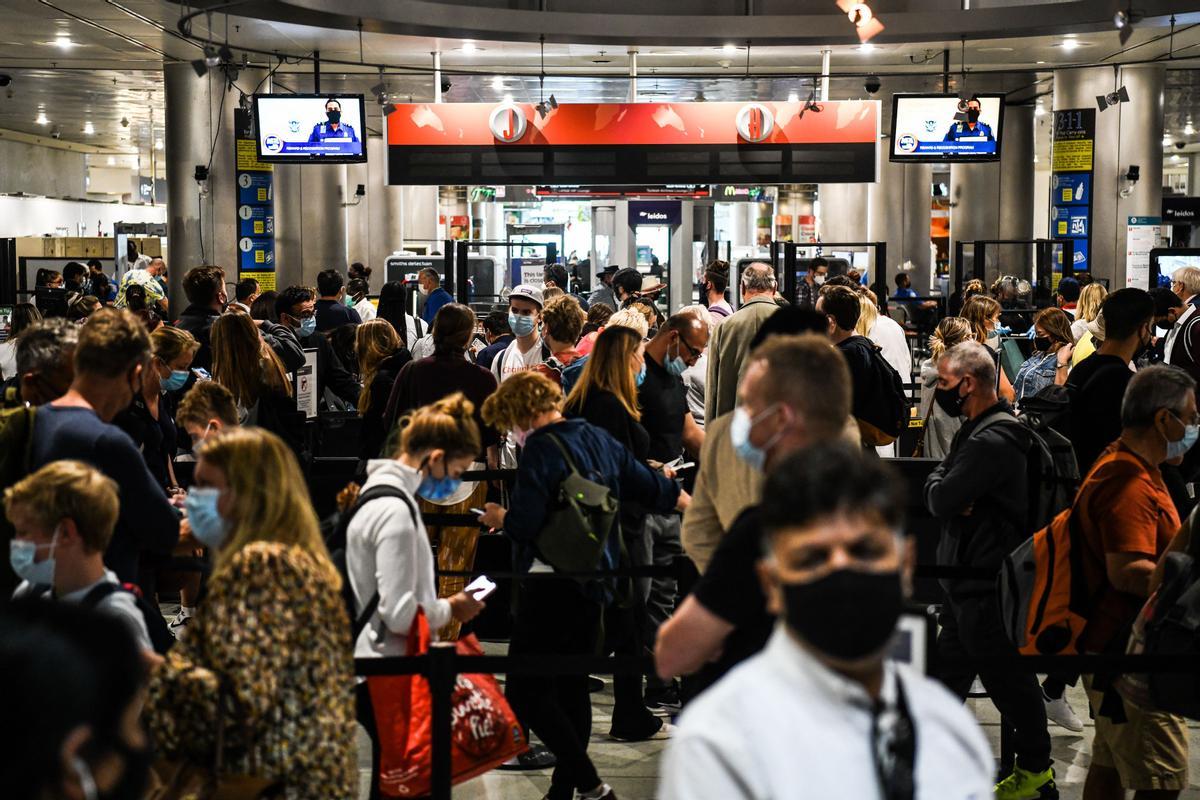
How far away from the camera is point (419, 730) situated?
12.0 ft

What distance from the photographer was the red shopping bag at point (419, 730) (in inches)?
142

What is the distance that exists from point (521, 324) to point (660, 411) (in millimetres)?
1967

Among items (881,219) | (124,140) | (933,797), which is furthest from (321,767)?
(124,140)

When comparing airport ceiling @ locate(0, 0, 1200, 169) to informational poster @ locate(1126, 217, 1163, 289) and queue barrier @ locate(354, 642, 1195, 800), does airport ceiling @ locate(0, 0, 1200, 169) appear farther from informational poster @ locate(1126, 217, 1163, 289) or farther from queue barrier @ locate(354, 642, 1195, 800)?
queue barrier @ locate(354, 642, 1195, 800)

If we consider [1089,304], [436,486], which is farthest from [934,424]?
[436,486]

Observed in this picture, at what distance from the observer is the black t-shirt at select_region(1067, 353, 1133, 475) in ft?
19.4

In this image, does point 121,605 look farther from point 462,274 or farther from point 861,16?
point 462,274

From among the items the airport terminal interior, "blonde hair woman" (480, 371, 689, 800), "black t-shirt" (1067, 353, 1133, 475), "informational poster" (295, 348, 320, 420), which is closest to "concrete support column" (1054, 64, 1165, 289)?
the airport terminal interior

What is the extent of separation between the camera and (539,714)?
4.33 m

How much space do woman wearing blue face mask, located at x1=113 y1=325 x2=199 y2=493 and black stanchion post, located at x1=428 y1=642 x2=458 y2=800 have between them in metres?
1.77

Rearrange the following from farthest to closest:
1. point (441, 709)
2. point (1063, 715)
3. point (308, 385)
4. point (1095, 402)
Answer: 1. point (308, 385)
2. point (1095, 402)
3. point (1063, 715)
4. point (441, 709)

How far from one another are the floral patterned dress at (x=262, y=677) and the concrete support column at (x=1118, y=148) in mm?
16667

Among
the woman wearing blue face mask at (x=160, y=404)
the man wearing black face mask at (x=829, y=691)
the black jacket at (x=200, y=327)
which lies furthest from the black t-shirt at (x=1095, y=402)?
the black jacket at (x=200, y=327)

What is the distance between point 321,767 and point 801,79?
17.0 meters
